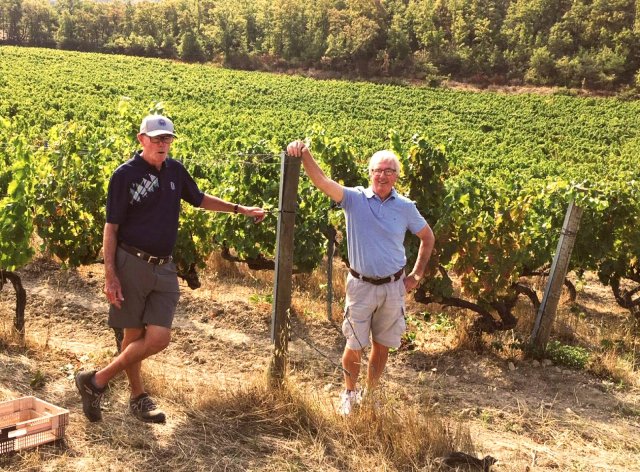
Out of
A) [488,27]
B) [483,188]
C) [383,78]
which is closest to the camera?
[483,188]

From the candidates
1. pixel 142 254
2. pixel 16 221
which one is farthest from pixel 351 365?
pixel 16 221

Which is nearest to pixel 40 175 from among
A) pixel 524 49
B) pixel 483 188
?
pixel 483 188

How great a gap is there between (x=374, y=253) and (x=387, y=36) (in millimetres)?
73680

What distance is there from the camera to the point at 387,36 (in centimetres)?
7412

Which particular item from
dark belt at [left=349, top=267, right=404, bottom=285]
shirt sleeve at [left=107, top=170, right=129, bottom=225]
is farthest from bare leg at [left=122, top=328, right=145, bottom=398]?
dark belt at [left=349, top=267, right=404, bottom=285]

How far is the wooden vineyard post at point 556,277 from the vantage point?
6062 millimetres

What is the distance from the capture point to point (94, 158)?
262 inches

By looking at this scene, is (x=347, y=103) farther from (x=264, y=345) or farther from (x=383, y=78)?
(x=264, y=345)

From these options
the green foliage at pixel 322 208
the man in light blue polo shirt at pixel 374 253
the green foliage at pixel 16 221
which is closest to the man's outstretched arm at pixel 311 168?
the man in light blue polo shirt at pixel 374 253

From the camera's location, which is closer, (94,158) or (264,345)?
(264,345)

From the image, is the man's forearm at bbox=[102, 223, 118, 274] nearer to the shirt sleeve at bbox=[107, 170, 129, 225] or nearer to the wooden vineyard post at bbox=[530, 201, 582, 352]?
the shirt sleeve at bbox=[107, 170, 129, 225]

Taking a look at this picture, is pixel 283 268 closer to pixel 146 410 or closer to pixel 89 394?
pixel 146 410

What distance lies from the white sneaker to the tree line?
191 feet

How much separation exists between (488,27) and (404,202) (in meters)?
79.4
